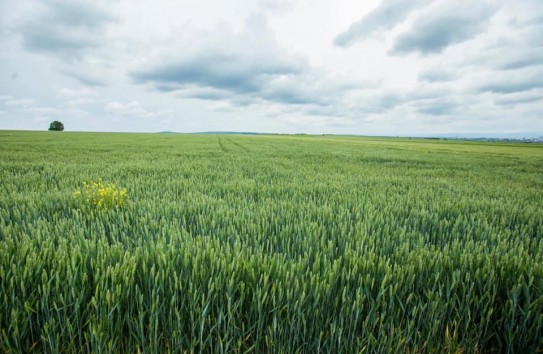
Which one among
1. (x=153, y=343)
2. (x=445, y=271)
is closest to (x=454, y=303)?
(x=445, y=271)

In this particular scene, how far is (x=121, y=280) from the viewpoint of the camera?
1978 millimetres

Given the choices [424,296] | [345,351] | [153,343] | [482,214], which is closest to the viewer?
[153,343]

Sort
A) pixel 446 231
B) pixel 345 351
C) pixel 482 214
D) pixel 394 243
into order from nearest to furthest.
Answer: pixel 345 351 < pixel 394 243 < pixel 446 231 < pixel 482 214

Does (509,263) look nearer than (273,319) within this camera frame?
No

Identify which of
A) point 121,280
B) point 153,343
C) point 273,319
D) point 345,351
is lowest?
point 345,351

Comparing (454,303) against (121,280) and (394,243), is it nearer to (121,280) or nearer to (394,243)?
(394,243)

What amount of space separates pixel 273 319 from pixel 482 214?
432 centimetres

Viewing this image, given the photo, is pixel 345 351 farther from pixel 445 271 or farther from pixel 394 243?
pixel 394 243

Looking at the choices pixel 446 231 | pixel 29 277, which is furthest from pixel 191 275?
pixel 446 231

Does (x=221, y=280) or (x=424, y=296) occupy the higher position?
(x=221, y=280)

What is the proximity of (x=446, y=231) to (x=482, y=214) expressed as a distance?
1541 millimetres

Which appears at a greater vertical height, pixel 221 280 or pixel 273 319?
pixel 221 280

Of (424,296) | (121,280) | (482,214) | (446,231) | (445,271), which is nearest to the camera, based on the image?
(121,280)

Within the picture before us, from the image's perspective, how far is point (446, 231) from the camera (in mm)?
3553
